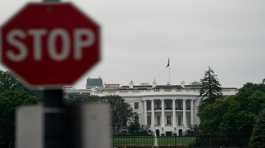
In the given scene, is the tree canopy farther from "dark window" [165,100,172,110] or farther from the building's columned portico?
"dark window" [165,100,172,110]

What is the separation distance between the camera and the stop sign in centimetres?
598

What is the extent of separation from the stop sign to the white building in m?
167

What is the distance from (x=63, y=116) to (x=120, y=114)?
14692cm

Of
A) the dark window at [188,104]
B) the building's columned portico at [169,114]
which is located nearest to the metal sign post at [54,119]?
the building's columned portico at [169,114]

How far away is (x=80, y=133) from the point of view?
6223 millimetres

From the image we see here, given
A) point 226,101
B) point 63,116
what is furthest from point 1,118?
point 63,116

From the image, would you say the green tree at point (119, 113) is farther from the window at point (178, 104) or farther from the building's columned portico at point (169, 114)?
the window at point (178, 104)

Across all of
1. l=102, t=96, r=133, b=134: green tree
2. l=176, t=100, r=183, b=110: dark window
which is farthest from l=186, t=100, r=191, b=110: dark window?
l=102, t=96, r=133, b=134: green tree

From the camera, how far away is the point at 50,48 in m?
5.98

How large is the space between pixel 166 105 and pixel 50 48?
17293 centimetres

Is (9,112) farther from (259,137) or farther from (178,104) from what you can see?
(178,104)

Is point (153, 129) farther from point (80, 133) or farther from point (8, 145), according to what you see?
point (80, 133)

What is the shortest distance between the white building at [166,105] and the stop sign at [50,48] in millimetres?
167066

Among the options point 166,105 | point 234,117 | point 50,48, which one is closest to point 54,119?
point 50,48
